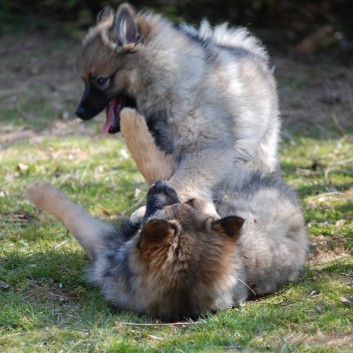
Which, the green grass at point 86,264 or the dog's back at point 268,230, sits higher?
the dog's back at point 268,230

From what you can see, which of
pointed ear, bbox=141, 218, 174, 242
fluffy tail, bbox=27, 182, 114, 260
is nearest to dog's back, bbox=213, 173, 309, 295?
pointed ear, bbox=141, 218, 174, 242

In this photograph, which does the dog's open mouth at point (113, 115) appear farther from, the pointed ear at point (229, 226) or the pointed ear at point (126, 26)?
the pointed ear at point (229, 226)

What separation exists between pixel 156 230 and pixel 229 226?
443mm

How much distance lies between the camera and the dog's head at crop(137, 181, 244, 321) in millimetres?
3912

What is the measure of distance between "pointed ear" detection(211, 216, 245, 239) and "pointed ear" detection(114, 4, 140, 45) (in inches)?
68.6

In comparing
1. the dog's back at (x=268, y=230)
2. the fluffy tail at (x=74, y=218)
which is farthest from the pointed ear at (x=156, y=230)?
the fluffy tail at (x=74, y=218)

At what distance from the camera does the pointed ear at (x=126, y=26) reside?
515 cm

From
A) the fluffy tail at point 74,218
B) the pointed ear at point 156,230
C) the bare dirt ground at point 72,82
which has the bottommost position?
the bare dirt ground at point 72,82

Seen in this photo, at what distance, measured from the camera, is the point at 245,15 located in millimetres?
12125

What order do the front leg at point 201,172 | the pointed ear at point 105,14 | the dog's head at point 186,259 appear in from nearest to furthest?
1. the dog's head at point 186,259
2. the front leg at point 201,172
3. the pointed ear at point 105,14

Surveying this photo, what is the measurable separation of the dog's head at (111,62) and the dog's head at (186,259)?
1381mm

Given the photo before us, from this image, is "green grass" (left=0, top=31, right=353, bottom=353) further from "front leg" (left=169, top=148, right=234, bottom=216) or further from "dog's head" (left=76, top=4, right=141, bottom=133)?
"dog's head" (left=76, top=4, right=141, bottom=133)

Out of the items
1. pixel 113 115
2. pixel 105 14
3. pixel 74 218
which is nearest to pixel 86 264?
pixel 74 218

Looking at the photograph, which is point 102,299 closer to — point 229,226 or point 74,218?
point 74,218
